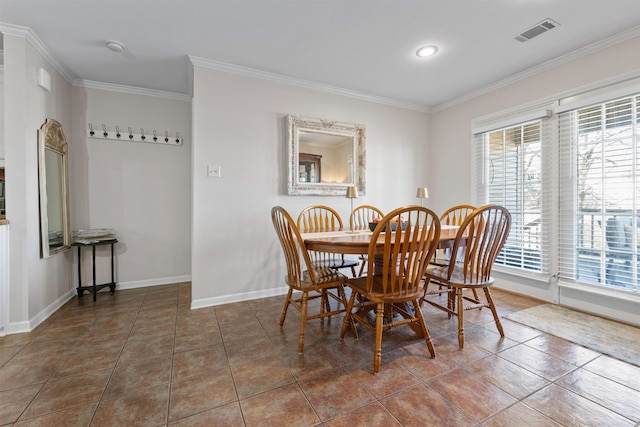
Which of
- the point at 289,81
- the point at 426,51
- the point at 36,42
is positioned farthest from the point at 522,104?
the point at 36,42

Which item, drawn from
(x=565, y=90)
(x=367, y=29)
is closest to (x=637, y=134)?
(x=565, y=90)

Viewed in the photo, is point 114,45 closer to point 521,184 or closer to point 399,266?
point 399,266

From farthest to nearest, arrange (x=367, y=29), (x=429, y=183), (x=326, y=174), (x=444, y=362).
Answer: (x=429, y=183)
(x=326, y=174)
(x=367, y=29)
(x=444, y=362)

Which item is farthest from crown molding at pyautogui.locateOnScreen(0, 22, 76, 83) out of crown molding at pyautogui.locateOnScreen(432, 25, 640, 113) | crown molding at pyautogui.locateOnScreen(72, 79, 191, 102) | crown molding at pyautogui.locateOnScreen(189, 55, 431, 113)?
crown molding at pyautogui.locateOnScreen(432, 25, 640, 113)

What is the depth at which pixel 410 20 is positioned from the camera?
219 cm

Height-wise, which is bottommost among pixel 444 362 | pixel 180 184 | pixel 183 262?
pixel 444 362

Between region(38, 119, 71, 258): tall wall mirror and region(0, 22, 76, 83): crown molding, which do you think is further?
region(38, 119, 71, 258): tall wall mirror

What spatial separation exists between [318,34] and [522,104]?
237 centimetres

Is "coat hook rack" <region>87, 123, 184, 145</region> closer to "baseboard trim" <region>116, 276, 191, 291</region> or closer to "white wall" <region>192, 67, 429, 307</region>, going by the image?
"white wall" <region>192, 67, 429, 307</region>

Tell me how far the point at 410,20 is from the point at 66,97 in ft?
11.6

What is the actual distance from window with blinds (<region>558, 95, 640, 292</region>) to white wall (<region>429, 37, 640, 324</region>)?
20 cm

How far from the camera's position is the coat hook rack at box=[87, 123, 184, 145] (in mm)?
3203

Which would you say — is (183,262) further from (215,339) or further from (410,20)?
(410,20)

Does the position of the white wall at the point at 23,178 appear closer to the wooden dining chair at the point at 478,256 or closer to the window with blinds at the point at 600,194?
the wooden dining chair at the point at 478,256
